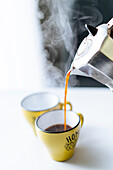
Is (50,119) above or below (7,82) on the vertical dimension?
Answer: above

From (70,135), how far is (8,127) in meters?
0.28

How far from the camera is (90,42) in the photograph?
0.43 m

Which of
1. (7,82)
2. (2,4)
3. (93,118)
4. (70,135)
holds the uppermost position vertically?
(2,4)

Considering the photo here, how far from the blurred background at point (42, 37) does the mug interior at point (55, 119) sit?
317mm

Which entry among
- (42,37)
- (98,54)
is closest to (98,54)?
(98,54)

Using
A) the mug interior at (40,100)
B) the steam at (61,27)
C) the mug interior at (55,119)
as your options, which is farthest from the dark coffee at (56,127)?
the steam at (61,27)

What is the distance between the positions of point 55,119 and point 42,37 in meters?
0.43

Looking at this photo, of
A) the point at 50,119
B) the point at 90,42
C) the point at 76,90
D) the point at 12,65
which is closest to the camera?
the point at 90,42

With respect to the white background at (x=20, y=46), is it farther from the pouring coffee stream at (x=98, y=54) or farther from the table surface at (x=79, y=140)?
the pouring coffee stream at (x=98, y=54)

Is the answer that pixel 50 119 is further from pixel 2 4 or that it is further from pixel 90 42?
pixel 2 4

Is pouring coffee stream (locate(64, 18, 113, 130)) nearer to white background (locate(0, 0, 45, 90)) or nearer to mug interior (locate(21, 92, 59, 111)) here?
mug interior (locate(21, 92, 59, 111))

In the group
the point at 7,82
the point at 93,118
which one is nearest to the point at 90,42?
the point at 93,118

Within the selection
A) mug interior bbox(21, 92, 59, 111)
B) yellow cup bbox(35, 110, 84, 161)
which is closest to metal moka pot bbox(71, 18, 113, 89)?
yellow cup bbox(35, 110, 84, 161)

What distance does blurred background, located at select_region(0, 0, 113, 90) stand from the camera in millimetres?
838
